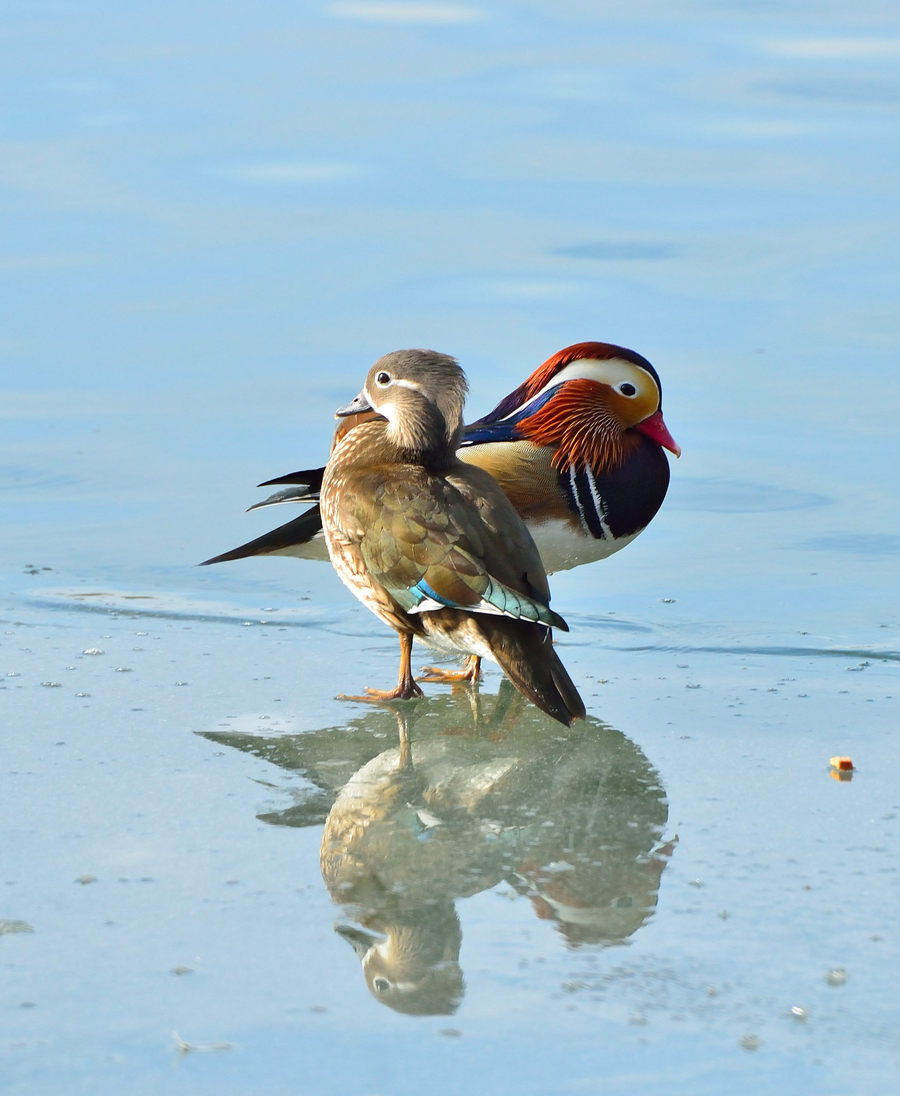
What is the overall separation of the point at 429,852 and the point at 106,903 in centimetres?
67

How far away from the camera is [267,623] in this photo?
17.7ft

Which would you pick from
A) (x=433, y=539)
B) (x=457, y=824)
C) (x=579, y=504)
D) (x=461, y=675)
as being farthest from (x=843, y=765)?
(x=579, y=504)

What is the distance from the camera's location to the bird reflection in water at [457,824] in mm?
3111

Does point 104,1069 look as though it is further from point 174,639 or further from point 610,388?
point 610,388

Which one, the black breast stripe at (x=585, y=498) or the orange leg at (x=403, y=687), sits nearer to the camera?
the orange leg at (x=403, y=687)

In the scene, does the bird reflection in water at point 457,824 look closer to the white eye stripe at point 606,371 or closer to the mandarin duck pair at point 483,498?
the mandarin duck pair at point 483,498

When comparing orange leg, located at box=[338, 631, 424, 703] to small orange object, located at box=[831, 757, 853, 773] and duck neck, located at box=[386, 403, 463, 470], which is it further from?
small orange object, located at box=[831, 757, 853, 773]

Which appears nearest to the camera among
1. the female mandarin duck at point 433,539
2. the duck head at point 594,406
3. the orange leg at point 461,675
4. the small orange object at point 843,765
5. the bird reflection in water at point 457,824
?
the bird reflection in water at point 457,824

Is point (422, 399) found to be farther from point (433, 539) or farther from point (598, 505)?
point (598, 505)

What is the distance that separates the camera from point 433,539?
14.3 ft

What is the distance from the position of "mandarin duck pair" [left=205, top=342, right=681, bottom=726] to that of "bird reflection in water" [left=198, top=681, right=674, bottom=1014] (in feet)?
0.62

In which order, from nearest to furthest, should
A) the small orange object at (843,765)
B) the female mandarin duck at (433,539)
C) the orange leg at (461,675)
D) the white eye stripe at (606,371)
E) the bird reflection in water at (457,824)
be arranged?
the bird reflection in water at (457,824), the small orange object at (843,765), the female mandarin duck at (433,539), the orange leg at (461,675), the white eye stripe at (606,371)

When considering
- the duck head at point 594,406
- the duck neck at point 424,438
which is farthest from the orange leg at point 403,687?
the duck head at point 594,406

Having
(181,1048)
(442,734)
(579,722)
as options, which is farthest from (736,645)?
(181,1048)
